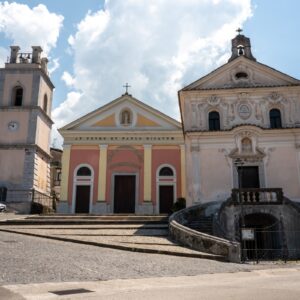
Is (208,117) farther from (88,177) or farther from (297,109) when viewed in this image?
(88,177)

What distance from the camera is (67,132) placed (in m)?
30.2

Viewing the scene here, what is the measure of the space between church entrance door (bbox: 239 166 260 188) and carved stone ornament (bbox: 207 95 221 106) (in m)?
4.42

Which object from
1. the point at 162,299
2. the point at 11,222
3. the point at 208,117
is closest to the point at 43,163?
the point at 11,222

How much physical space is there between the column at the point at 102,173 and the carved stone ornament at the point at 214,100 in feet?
32.3

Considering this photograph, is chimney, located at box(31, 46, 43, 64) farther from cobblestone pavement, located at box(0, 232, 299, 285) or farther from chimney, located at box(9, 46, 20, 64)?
cobblestone pavement, located at box(0, 232, 299, 285)

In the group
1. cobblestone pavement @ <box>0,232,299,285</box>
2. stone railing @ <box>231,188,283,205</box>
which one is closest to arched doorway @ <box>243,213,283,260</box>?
stone railing @ <box>231,188,283,205</box>

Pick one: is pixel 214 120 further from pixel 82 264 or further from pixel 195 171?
pixel 82 264

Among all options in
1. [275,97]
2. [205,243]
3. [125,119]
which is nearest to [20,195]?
[125,119]

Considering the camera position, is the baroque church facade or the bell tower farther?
the bell tower

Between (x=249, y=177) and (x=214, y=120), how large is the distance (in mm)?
4140

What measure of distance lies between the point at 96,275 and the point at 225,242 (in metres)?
6.12

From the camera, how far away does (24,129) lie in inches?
1244

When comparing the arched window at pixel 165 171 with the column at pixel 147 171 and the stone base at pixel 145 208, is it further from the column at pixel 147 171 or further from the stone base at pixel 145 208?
the stone base at pixel 145 208

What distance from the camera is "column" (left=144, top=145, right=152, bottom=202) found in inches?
1141
